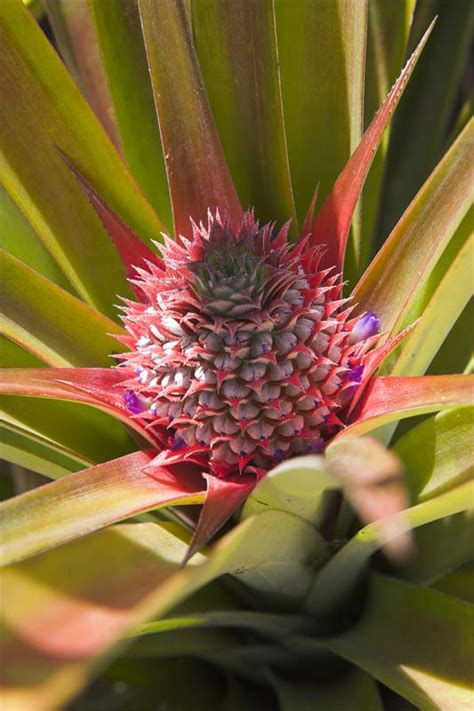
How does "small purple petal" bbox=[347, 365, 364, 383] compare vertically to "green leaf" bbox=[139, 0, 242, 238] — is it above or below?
below

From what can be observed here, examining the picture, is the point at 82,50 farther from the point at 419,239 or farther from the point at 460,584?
the point at 460,584

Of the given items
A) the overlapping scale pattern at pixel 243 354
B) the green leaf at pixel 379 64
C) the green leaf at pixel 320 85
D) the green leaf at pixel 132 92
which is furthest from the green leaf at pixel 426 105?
the overlapping scale pattern at pixel 243 354

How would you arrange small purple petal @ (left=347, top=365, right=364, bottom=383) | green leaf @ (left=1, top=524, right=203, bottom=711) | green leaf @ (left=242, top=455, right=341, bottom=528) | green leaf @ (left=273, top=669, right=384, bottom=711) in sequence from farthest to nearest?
1. green leaf @ (left=273, top=669, right=384, bottom=711)
2. small purple petal @ (left=347, top=365, right=364, bottom=383)
3. green leaf @ (left=242, top=455, right=341, bottom=528)
4. green leaf @ (left=1, top=524, right=203, bottom=711)

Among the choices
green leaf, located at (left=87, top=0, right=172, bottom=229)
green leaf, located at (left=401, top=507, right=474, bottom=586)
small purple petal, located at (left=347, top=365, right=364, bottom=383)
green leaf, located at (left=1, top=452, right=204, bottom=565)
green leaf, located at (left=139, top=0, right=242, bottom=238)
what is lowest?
green leaf, located at (left=401, top=507, right=474, bottom=586)

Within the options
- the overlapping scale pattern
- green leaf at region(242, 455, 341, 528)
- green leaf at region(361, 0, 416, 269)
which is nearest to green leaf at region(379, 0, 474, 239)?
green leaf at region(361, 0, 416, 269)

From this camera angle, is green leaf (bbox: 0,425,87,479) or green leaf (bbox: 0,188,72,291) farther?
green leaf (bbox: 0,188,72,291)

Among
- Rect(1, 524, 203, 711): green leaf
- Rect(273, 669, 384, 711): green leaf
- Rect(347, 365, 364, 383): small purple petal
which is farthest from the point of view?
Rect(273, 669, 384, 711): green leaf

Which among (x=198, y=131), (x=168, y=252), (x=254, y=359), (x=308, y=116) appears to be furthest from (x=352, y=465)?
(x=308, y=116)

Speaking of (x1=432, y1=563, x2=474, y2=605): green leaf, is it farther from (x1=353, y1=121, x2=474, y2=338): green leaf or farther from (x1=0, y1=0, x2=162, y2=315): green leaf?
(x1=0, y1=0, x2=162, y2=315): green leaf
